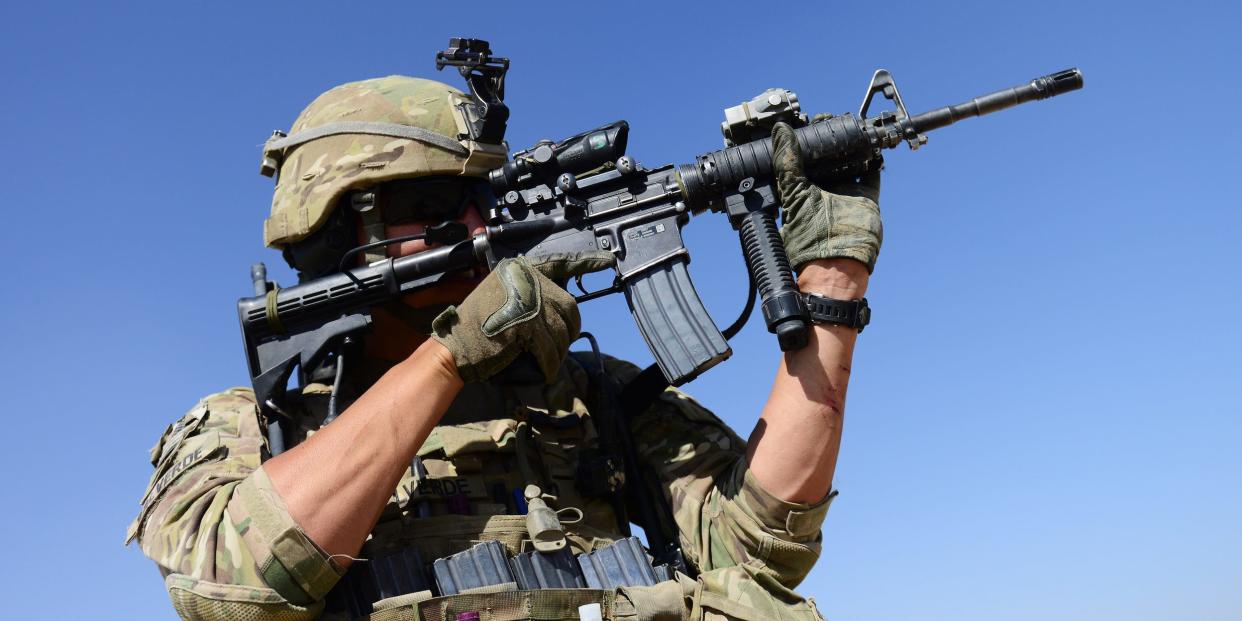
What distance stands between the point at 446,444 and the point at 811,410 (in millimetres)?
1595

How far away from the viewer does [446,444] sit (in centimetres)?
497

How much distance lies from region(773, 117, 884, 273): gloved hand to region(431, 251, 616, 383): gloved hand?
3.74 ft

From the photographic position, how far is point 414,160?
5.28m

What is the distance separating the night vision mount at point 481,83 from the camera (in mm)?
5500

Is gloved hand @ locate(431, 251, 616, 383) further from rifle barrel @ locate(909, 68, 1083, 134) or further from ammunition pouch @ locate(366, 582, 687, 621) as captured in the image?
rifle barrel @ locate(909, 68, 1083, 134)

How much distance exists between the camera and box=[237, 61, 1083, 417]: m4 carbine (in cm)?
513

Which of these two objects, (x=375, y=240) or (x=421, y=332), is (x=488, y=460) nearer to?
(x=421, y=332)

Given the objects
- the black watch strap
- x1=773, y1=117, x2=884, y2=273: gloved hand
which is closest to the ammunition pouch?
the black watch strap

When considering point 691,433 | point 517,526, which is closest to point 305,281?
point 517,526

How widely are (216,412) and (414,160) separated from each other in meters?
1.43

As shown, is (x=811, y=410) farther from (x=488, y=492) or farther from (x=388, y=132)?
(x=388, y=132)

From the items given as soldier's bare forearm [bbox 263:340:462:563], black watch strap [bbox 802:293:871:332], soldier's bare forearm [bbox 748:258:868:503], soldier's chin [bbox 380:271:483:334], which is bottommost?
soldier's bare forearm [bbox 263:340:462:563]

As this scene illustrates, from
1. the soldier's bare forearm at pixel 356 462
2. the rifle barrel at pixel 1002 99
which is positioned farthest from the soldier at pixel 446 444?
the rifle barrel at pixel 1002 99

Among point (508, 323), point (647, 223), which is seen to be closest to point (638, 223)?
point (647, 223)
